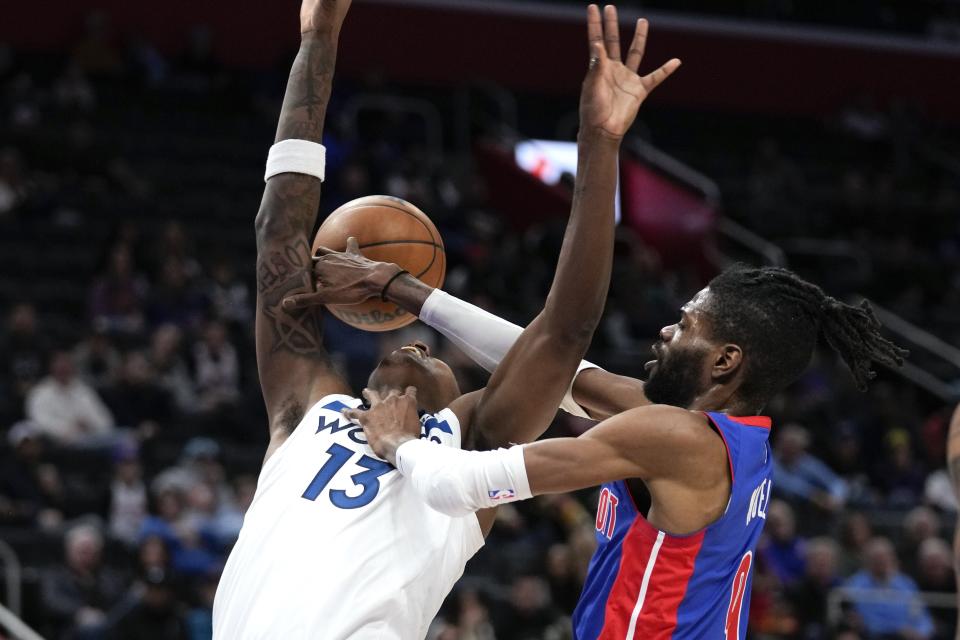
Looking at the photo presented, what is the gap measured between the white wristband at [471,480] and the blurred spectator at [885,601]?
8.47 metres

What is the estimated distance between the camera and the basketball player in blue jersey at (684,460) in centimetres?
365

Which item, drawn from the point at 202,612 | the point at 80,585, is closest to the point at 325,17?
the point at 202,612

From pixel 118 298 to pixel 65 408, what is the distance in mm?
1830

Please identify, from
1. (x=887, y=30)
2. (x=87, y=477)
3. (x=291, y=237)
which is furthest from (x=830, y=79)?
(x=291, y=237)

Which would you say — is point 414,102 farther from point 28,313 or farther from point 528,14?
point 28,313

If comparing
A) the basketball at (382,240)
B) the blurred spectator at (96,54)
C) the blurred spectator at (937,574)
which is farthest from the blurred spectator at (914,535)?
the blurred spectator at (96,54)

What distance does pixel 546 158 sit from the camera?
19.4m

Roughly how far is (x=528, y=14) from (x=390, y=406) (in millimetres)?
17512

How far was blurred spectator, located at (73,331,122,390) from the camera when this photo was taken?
12.0m

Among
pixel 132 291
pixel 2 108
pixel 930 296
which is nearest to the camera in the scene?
pixel 132 291

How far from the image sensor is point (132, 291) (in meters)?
12.9

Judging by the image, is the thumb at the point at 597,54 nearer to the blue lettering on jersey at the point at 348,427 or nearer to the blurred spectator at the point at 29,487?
the blue lettering on jersey at the point at 348,427

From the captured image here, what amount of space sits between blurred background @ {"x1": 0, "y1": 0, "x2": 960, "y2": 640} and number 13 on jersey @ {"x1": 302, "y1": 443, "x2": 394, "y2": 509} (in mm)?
5563

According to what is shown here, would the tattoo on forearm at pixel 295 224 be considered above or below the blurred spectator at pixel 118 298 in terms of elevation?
above
